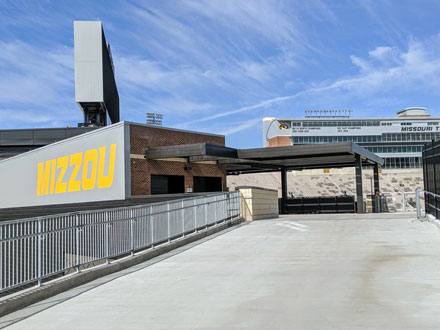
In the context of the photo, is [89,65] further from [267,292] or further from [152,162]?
[267,292]

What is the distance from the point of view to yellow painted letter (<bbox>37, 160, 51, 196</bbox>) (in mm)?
36094

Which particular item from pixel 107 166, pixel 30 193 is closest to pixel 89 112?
pixel 30 193

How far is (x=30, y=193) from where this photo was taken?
3878cm

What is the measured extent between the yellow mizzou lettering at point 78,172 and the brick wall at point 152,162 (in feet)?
4.57

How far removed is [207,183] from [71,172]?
939 cm

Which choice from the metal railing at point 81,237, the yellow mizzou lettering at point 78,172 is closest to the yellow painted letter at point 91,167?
the yellow mizzou lettering at point 78,172

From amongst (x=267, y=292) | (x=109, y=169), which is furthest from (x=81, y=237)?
(x=109, y=169)

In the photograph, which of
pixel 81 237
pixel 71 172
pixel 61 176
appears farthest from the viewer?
pixel 61 176

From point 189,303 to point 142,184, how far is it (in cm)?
2173

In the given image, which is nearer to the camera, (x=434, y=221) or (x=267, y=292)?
(x=267, y=292)

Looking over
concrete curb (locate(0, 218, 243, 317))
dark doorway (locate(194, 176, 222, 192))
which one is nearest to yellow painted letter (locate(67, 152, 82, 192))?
dark doorway (locate(194, 176, 222, 192))

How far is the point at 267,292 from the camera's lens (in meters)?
8.42

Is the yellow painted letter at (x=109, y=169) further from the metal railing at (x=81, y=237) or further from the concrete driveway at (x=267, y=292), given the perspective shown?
the concrete driveway at (x=267, y=292)

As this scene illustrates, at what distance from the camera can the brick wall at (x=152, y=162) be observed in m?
28.7
